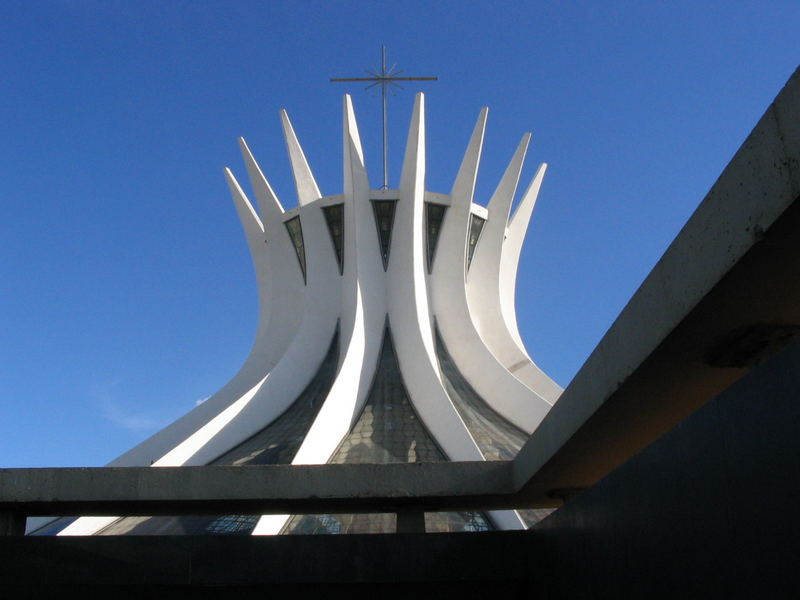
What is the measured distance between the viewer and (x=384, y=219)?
19.5m

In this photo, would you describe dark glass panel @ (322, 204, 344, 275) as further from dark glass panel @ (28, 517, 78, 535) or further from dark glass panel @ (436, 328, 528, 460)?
dark glass panel @ (28, 517, 78, 535)

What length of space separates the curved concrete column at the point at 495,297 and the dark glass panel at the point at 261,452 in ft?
12.2

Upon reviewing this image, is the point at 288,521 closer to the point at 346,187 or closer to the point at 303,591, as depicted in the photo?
the point at 303,591

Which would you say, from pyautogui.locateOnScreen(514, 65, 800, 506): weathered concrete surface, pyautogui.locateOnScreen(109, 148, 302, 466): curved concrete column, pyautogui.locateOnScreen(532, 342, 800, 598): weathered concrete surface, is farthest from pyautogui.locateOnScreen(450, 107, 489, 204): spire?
pyautogui.locateOnScreen(532, 342, 800, 598): weathered concrete surface

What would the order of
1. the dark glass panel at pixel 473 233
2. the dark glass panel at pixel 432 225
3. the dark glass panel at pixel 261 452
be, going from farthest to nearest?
the dark glass panel at pixel 473 233
the dark glass panel at pixel 432 225
the dark glass panel at pixel 261 452

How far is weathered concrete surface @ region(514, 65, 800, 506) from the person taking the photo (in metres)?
2.87

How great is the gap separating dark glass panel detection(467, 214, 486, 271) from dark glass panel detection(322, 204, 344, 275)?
10.6ft

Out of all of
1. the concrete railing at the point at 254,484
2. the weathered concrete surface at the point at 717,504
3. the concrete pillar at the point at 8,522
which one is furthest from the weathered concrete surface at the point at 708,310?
the concrete pillar at the point at 8,522

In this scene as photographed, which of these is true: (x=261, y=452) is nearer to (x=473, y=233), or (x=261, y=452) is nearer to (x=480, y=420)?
(x=480, y=420)

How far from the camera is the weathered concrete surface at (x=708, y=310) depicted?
9.41ft

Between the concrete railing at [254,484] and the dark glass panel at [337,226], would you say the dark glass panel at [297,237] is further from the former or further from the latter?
the concrete railing at [254,484]

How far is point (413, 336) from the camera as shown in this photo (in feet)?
57.7

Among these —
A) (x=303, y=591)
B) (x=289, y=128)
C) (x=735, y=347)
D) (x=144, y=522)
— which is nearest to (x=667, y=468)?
(x=735, y=347)

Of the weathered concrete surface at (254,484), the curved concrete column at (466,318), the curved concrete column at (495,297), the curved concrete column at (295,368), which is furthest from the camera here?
the curved concrete column at (495,297)
